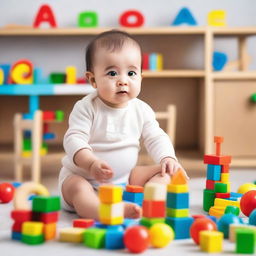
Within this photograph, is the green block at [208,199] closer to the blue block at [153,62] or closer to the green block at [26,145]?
the green block at [26,145]

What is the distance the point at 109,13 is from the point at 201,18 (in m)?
0.47

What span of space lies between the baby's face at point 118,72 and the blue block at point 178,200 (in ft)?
1.11

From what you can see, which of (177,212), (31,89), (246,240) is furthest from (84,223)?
(31,89)

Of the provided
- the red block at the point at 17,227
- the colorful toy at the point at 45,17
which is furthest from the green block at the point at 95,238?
the colorful toy at the point at 45,17

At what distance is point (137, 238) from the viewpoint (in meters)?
0.76

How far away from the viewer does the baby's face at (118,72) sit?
1112 mm

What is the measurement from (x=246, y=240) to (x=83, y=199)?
14.1 inches

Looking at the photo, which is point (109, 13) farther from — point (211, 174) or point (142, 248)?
point (142, 248)

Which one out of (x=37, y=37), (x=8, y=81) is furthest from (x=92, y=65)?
(x=37, y=37)

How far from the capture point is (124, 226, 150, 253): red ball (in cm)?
76

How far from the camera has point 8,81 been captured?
2256 millimetres

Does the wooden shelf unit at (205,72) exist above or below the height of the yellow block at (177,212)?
above

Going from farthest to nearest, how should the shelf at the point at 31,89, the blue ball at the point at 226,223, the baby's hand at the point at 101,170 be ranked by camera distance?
the shelf at the point at 31,89, the baby's hand at the point at 101,170, the blue ball at the point at 226,223

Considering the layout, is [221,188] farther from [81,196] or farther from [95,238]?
[95,238]
